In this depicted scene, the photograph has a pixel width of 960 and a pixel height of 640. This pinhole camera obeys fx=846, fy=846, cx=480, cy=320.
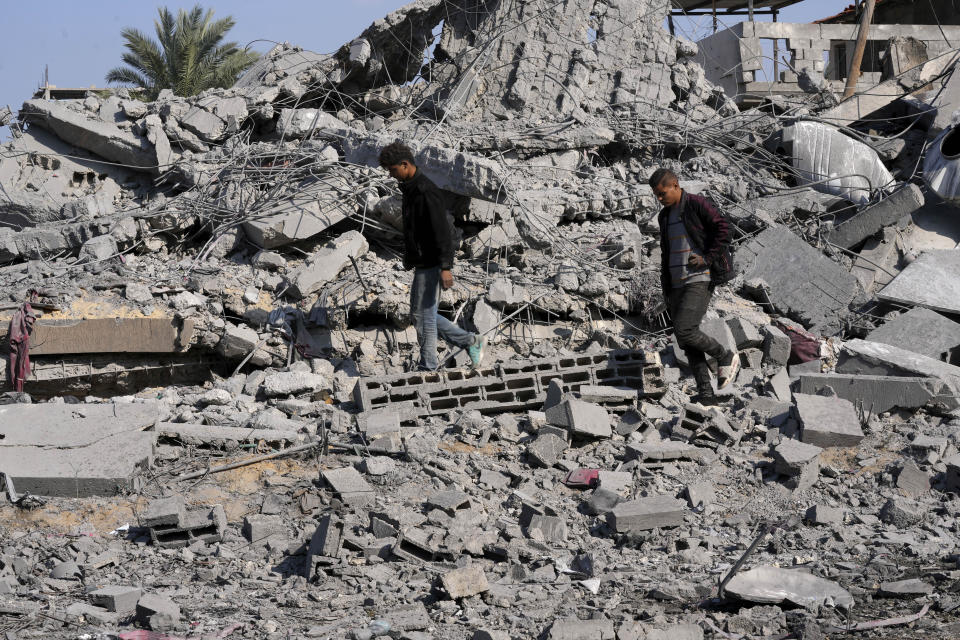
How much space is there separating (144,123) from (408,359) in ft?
15.0

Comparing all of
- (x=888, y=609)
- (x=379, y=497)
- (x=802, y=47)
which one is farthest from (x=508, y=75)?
(x=802, y=47)

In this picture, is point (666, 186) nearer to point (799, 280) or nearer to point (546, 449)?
point (546, 449)

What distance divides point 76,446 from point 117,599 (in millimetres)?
1739

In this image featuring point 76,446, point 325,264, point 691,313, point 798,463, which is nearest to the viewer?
point 798,463

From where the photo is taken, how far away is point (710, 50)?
55.7 ft

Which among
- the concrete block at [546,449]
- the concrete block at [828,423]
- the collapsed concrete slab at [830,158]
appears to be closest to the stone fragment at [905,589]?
the concrete block at [828,423]

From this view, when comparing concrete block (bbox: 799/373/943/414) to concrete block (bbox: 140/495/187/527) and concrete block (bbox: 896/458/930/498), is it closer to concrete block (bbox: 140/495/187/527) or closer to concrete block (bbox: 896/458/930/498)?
concrete block (bbox: 896/458/930/498)

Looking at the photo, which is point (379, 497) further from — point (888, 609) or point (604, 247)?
point (604, 247)

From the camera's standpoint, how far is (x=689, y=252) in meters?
5.14

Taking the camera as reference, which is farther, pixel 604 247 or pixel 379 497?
pixel 604 247

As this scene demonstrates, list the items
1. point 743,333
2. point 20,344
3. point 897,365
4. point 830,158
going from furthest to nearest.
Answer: point 830,158 < point 743,333 < point 20,344 < point 897,365

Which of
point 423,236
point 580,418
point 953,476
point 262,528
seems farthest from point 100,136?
point 953,476

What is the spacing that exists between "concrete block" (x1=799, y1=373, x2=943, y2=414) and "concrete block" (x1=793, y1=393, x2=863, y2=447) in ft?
1.07

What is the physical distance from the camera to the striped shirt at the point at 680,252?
5.13 metres
